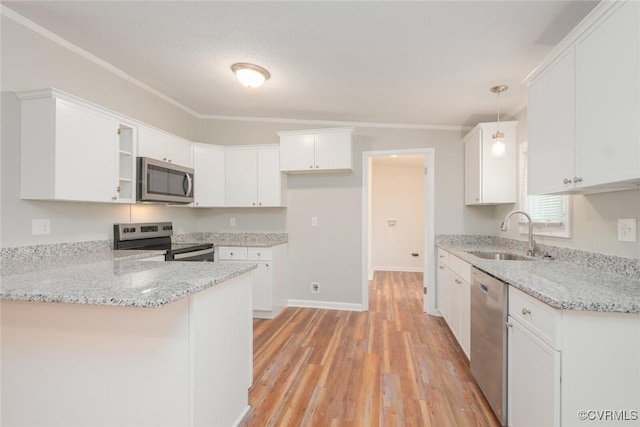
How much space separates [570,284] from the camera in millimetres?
1365

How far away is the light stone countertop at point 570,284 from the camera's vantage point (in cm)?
109

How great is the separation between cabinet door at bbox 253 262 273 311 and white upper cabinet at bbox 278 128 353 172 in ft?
4.07

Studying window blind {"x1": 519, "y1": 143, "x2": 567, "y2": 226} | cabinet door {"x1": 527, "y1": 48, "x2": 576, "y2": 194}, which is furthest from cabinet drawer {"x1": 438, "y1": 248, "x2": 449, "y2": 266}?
cabinet door {"x1": 527, "y1": 48, "x2": 576, "y2": 194}

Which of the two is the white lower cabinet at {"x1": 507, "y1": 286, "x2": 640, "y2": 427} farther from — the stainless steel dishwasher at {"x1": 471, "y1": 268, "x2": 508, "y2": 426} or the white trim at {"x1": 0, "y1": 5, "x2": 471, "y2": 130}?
the white trim at {"x1": 0, "y1": 5, "x2": 471, "y2": 130}

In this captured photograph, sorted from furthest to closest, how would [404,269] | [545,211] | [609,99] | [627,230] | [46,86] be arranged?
[404,269] < [545,211] < [46,86] < [627,230] < [609,99]

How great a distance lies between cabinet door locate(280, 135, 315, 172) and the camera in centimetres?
348

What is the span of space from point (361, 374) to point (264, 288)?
154 centimetres

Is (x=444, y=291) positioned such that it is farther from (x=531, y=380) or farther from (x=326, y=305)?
(x=531, y=380)

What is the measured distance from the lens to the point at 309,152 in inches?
137

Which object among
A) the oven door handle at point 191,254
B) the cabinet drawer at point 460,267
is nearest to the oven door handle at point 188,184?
the oven door handle at point 191,254

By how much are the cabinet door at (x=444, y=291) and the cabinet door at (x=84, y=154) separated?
318 cm

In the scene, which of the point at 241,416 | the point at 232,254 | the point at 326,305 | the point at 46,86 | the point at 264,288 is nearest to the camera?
the point at 241,416

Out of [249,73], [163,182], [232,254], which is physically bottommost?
[232,254]

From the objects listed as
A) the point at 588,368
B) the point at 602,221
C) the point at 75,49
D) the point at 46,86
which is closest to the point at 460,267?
the point at 602,221
